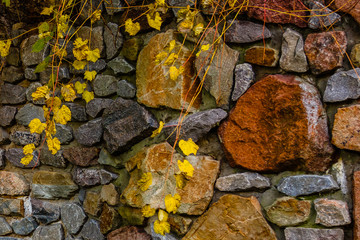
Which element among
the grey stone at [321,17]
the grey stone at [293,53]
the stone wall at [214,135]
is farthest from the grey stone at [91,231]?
the grey stone at [321,17]

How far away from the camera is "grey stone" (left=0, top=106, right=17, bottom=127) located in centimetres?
183

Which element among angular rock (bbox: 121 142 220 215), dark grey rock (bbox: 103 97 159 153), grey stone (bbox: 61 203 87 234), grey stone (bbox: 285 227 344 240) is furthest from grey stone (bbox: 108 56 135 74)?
grey stone (bbox: 285 227 344 240)

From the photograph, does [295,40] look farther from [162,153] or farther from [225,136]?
[162,153]

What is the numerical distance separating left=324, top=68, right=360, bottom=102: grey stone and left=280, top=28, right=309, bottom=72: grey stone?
0.10m

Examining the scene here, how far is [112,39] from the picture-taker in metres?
1.56

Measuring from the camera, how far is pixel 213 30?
1.31 metres

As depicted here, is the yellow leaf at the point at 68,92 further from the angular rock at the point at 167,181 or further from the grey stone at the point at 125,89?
the angular rock at the point at 167,181

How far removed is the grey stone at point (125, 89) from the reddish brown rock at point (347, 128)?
0.82 m

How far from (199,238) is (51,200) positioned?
841mm

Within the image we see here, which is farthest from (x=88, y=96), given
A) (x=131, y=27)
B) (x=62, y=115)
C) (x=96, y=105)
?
(x=131, y=27)

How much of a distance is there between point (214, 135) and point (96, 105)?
0.60 meters

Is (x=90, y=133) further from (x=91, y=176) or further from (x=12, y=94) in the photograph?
(x=12, y=94)

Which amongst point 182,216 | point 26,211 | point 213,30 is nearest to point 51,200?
point 26,211

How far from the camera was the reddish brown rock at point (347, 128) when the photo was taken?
3.50ft
